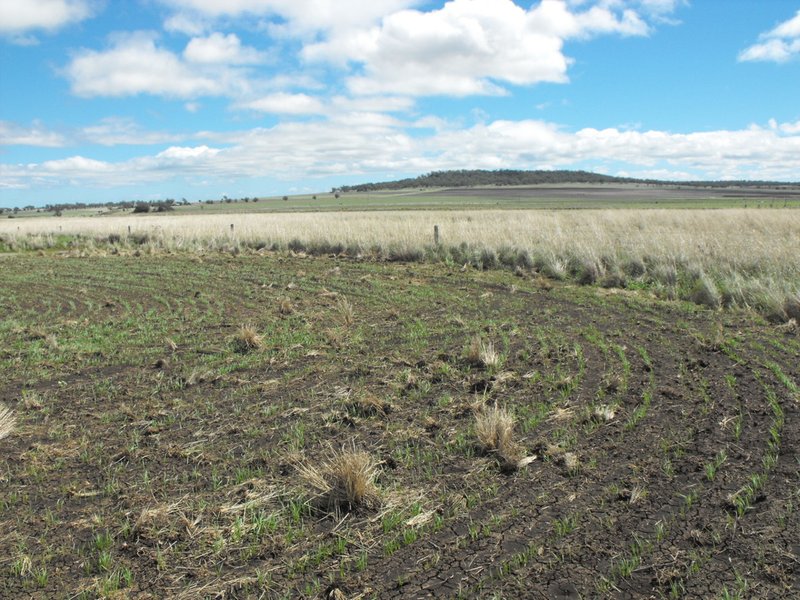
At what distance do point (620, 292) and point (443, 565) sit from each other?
34.2 feet

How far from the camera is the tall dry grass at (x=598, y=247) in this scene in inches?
479

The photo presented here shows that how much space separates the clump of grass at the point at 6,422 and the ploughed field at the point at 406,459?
0.08 meters

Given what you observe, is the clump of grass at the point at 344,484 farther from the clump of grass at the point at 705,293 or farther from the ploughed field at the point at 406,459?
the clump of grass at the point at 705,293

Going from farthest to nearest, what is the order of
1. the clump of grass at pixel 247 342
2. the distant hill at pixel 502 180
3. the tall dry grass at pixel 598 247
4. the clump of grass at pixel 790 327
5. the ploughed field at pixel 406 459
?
the distant hill at pixel 502 180, the tall dry grass at pixel 598 247, the clump of grass at pixel 790 327, the clump of grass at pixel 247 342, the ploughed field at pixel 406 459

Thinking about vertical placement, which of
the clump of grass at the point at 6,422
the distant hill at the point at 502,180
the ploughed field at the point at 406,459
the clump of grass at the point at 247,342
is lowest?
the ploughed field at the point at 406,459

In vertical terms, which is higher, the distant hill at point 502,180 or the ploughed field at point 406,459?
the distant hill at point 502,180

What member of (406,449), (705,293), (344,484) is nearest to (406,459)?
(406,449)

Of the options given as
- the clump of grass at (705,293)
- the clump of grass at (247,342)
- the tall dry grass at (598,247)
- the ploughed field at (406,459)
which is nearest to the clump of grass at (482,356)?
the ploughed field at (406,459)

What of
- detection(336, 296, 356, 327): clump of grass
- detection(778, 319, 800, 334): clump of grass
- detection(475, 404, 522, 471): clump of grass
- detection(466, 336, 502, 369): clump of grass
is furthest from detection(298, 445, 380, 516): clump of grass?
detection(778, 319, 800, 334): clump of grass

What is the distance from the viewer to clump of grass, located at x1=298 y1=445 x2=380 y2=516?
4148mm

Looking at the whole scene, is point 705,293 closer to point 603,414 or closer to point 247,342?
point 603,414

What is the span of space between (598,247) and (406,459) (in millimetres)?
13380

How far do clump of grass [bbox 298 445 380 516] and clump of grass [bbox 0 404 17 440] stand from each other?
3.01m

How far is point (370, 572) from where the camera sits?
3451mm
